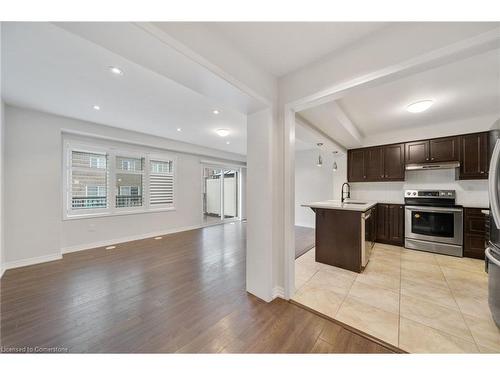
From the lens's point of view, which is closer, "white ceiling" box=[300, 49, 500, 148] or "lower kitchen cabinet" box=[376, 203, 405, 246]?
"white ceiling" box=[300, 49, 500, 148]

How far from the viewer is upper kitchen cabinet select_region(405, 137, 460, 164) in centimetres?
357

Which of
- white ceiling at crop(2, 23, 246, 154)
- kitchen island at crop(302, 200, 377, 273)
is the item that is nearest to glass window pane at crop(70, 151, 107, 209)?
white ceiling at crop(2, 23, 246, 154)

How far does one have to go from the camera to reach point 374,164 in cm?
445

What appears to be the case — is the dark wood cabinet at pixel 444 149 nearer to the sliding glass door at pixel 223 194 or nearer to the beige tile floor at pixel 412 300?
the beige tile floor at pixel 412 300

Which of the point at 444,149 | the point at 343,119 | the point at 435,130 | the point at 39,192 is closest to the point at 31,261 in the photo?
the point at 39,192

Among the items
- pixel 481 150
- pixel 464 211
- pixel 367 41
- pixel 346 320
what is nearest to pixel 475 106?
pixel 481 150

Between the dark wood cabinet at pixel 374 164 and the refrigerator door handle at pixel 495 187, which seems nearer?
the refrigerator door handle at pixel 495 187

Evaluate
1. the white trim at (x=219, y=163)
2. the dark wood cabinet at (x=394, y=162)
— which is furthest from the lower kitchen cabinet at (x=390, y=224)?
the white trim at (x=219, y=163)

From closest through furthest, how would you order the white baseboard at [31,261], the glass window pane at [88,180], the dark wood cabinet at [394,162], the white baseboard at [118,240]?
the white baseboard at [31,261], the white baseboard at [118,240], the glass window pane at [88,180], the dark wood cabinet at [394,162]

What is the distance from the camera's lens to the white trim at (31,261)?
2.92 metres

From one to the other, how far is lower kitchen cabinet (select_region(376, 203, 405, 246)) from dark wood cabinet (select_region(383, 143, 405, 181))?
0.66 m

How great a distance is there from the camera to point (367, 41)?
1.58 meters

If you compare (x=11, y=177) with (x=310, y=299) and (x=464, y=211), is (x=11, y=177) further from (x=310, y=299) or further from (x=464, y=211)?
(x=464, y=211)

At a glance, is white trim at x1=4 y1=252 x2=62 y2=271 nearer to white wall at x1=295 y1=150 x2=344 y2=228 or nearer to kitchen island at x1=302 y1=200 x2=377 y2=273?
kitchen island at x1=302 y1=200 x2=377 y2=273
